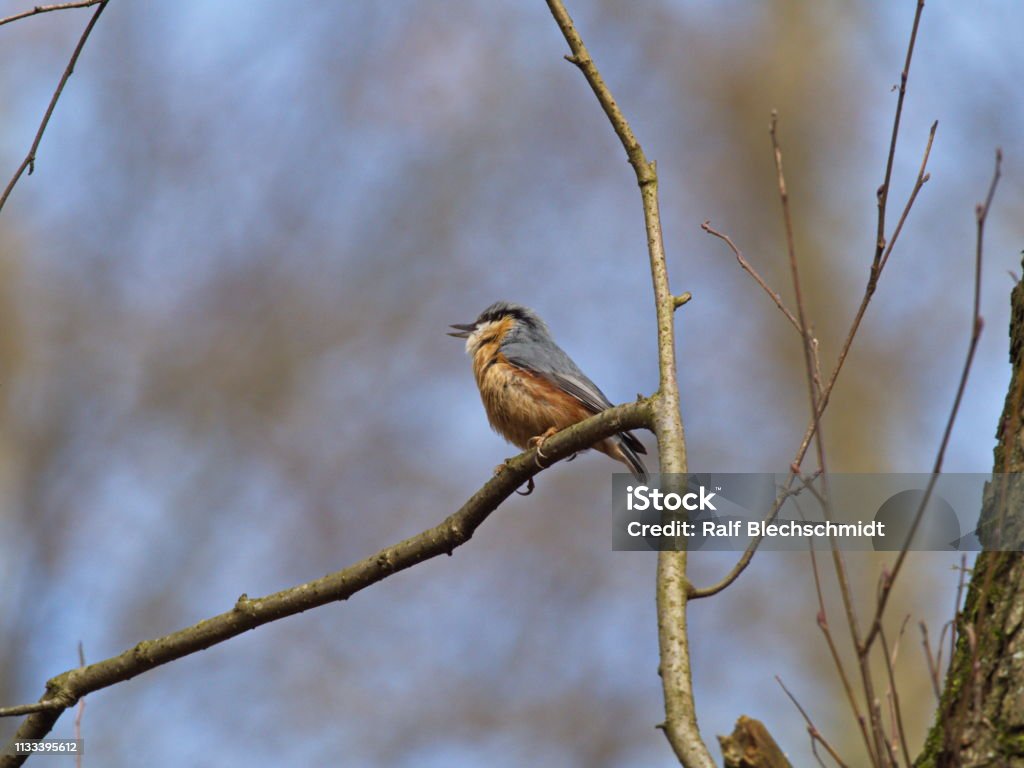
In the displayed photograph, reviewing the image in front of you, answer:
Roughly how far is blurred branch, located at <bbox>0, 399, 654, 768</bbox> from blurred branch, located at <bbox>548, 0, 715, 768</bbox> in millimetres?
393

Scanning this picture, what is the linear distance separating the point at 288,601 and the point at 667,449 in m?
1.12

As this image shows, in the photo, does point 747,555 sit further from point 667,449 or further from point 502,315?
point 502,315

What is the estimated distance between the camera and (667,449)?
223cm

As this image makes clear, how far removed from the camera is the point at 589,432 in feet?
8.83

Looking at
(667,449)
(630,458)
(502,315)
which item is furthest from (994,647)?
(502,315)

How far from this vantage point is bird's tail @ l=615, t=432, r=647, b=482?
460 cm

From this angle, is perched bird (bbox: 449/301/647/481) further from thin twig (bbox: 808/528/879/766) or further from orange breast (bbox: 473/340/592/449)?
thin twig (bbox: 808/528/879/766)

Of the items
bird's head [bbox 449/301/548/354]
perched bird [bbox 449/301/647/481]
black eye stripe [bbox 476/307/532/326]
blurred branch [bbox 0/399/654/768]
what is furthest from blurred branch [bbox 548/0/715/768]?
black eye stripe [bbox 476/307/532/326]

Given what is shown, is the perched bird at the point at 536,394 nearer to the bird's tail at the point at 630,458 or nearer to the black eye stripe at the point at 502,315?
the bird's tail at the point at 630,458

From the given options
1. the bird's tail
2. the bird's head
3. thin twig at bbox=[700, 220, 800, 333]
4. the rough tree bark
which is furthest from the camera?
the bird's head

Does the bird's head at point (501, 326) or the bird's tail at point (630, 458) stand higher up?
the bird's head at point (501, 326)

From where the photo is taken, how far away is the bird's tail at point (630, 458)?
4.60 m

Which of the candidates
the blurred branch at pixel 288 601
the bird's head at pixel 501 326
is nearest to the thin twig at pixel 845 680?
the blurred branch at pixel 288 601

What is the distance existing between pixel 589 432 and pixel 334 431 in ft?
22.6
